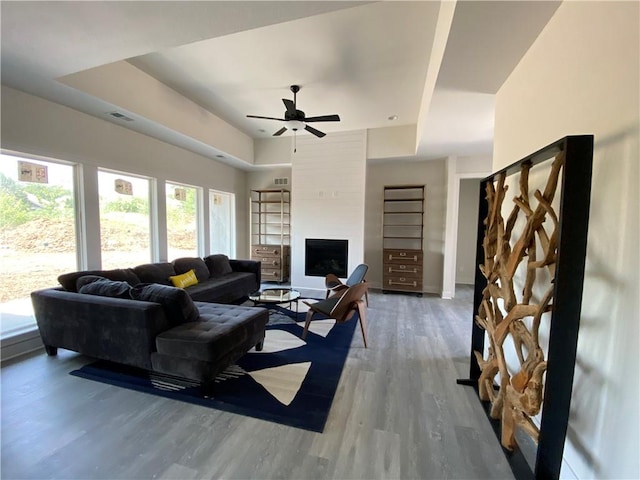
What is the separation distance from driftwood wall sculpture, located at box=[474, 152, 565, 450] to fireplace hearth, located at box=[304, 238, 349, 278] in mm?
3374

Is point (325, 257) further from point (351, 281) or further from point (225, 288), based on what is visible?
point (225, 288)

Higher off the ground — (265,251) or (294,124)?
(294,124)

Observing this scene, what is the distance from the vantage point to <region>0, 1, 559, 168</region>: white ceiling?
1700mm

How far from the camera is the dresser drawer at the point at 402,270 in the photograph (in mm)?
5083

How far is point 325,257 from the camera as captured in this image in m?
5.59

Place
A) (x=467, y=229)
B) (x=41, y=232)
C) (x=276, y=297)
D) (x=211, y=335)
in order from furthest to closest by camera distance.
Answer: (x=467, y=229), (x=276, y=297), (x=41, y=232), (x=211, y=335)

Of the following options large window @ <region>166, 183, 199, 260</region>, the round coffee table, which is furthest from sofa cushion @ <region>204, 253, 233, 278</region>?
the round coffee table

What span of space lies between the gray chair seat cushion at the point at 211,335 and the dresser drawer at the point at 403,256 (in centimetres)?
325

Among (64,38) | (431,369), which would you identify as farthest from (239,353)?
(64,38)

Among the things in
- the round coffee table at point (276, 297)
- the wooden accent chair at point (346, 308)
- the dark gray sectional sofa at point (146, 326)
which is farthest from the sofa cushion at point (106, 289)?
the wooden accent chair at point (346, 308)

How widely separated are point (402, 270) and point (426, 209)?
1.38 metres

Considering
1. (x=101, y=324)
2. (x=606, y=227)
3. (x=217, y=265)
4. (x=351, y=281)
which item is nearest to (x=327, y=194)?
(x=351, y=281)

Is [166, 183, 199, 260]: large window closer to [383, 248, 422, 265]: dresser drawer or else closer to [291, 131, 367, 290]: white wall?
[291, 131, 367, 290]: white wall

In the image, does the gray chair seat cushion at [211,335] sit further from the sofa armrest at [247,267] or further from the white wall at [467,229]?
the white wall at [467,229]
